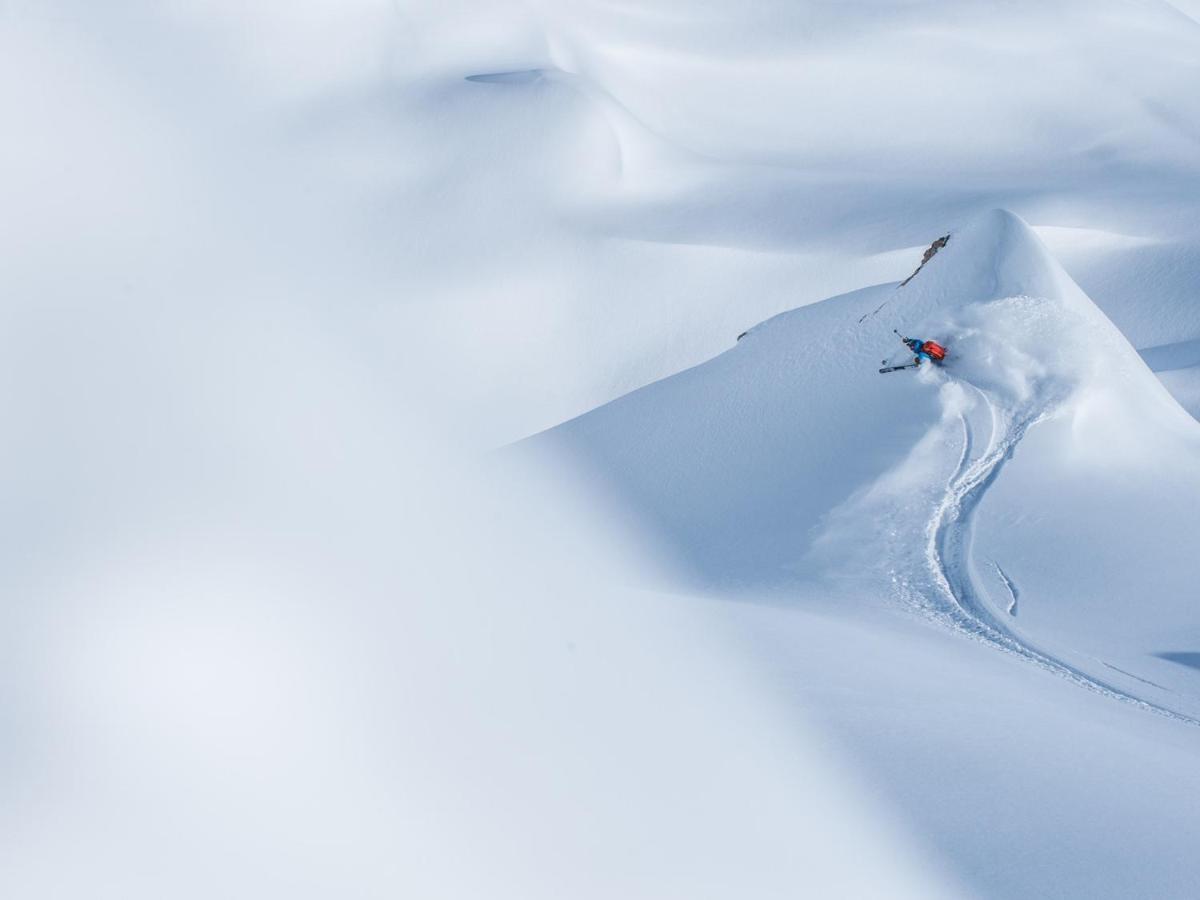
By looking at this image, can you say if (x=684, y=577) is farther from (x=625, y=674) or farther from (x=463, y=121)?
(x=463, y=121)

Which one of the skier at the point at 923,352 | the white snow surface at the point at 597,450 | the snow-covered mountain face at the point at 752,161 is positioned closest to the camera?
the white snow surface at the point at 597,450

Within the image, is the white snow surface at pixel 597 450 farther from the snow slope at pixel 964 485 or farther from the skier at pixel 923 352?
the skier at pixel 923 352

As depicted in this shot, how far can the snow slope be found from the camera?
14.4 ft

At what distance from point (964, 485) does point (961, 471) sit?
0.29 ft

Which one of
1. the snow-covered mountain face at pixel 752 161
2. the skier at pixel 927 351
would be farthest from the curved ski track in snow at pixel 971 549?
the snow-covered mountain face at pixel 752 161

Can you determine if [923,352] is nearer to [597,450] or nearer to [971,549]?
[971,549]

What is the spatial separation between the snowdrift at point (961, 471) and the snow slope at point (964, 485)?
0.4 inches

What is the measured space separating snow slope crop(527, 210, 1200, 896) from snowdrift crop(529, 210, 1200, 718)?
0.03ft

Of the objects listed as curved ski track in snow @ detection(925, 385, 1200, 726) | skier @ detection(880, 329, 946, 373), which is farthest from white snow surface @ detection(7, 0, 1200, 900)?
skier @ detection(880, 329, 946, 373)

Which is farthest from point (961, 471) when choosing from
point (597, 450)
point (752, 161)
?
point (752, 161)

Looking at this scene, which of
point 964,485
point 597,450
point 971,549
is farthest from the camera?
point 597,450

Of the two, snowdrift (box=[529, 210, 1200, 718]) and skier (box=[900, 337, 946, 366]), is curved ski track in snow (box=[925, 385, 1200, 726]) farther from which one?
skier (box=[900, 337, 946, 366])

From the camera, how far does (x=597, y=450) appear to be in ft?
20.8

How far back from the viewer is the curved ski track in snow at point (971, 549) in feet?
14.3
